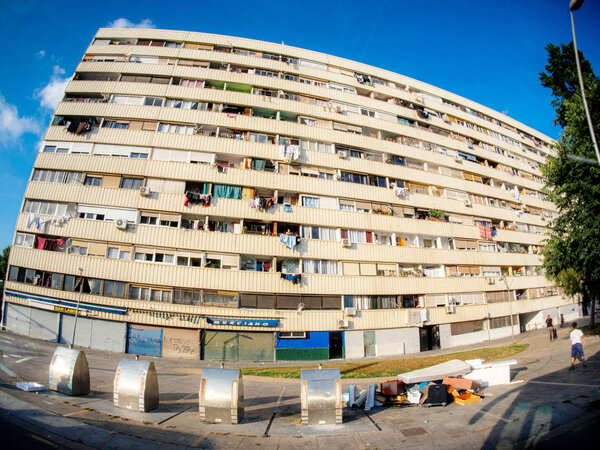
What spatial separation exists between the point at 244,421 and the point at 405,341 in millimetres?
17325

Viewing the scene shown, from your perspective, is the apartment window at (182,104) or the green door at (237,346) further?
the apartment window at (182,104)

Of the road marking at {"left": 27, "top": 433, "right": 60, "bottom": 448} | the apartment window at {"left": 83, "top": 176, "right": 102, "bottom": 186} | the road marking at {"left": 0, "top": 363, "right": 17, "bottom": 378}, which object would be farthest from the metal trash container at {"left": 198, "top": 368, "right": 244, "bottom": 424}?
the apartment window at {"left": 83, "top": 176, "right": 102, "bottom": 186}

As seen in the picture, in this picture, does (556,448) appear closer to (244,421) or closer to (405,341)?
(244,421)

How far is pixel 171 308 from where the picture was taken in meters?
17.8

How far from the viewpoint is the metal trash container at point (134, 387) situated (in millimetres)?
7859

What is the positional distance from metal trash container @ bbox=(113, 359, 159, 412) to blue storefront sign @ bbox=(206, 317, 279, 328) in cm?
976

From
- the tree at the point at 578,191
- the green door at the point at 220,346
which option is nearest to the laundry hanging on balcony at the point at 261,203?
the green door at the point at 220,346

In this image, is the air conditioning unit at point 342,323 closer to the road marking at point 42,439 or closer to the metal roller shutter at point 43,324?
the road marking at point 42,439

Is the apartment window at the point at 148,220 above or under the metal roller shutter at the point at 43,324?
above

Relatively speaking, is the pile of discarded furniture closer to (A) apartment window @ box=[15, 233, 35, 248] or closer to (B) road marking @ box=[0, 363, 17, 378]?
(B) road marking @ box=[0, 363, 17, 378]

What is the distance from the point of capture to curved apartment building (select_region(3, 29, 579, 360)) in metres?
18.2

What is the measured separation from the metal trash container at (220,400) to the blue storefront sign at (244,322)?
1057cm

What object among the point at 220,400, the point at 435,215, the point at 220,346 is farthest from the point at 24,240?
the point at 435,215

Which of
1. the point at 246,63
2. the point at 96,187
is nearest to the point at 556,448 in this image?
the point at 96,187
